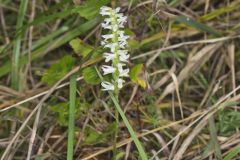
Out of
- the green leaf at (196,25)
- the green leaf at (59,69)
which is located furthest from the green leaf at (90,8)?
the green leaf at (196,25)

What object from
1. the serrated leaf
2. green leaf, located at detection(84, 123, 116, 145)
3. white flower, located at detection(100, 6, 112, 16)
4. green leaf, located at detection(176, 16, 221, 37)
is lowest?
green leaf, located at detection(84, 123, 116, 145)

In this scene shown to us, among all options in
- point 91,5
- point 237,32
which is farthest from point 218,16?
point 91,5

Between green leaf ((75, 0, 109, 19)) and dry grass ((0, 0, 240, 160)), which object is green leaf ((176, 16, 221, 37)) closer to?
dry grass ((0, 0, 240, 160))

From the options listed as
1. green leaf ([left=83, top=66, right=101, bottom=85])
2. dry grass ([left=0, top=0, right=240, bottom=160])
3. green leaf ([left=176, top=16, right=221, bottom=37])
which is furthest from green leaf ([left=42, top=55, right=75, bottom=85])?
green leaf ([left=176, top=16, right=221, bottom=37])

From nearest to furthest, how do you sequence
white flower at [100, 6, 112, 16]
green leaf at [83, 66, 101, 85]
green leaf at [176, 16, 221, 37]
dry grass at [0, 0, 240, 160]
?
white flower at [100, 6, 112, 16], green leaf at [83, 66, 101, 85], dry grass at [0, 0, 240, 160], green leaf at [176, 16, 221, 37]

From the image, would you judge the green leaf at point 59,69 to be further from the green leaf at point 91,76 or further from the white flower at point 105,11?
the white flower at point 105,11
